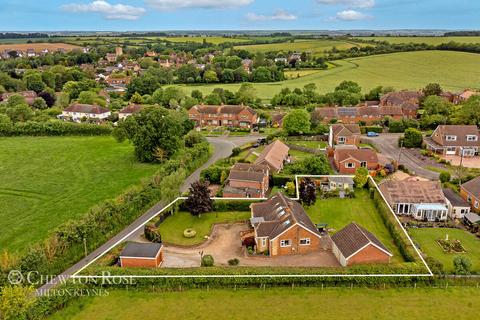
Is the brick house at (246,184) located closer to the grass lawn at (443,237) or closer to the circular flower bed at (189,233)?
the circular flower bed at (189,233)

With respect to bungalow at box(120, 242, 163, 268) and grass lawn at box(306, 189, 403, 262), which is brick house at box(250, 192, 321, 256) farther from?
bungalow at box(120, 242, 163, 268)

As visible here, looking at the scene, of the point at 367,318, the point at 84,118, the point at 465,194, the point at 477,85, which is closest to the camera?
the point at 367,318

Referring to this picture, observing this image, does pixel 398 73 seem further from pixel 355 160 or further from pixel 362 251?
pixel 362 251

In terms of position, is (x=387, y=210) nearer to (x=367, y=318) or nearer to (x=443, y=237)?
(x=443, y=237)

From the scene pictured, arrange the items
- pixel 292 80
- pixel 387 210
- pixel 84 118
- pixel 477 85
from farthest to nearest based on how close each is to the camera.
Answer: pixel 292 80 → pixel 477 85 → pixel 84 118 → pixel 387 210

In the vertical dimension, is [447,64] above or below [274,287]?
above

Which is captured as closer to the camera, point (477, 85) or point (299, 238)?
point (299, 238)

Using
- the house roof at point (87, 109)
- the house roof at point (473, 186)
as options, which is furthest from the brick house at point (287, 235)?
the house roof at point (87, 109)

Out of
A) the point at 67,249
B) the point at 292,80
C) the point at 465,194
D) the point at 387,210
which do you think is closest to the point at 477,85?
the point at 292,80
